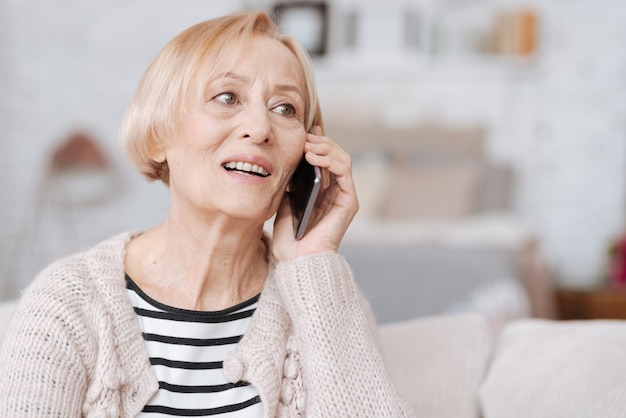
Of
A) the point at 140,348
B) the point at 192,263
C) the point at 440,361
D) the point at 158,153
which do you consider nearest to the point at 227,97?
the point at 158,153

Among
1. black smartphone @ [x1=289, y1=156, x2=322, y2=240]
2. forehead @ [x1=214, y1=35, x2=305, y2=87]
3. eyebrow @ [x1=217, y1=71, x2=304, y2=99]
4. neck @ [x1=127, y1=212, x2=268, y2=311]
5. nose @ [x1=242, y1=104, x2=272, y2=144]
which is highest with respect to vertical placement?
forehead @ [x1=214, y1=35, x2=305, y2=87]

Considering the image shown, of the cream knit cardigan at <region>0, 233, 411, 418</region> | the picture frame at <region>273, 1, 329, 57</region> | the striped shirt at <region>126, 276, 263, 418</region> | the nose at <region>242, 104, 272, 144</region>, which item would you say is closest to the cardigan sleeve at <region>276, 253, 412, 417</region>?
the cream knit cardigan at <region>0, 233, 411, 418</region>

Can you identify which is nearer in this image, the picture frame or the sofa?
the sofa

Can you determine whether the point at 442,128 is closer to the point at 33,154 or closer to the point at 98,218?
the point at 98,218

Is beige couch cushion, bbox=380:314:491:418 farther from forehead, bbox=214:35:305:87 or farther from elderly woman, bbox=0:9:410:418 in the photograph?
forehead, bbox=214:35:305:87

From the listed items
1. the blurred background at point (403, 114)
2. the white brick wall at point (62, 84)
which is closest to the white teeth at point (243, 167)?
the blurred background at point (403, 114)

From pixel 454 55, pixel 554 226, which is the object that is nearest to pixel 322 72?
pixel 454 55

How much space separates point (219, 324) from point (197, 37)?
464mm

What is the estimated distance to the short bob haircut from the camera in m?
1.27

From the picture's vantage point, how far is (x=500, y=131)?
4891 mm

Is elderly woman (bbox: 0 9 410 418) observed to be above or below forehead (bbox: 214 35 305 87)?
below

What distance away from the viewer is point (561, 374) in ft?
4.90

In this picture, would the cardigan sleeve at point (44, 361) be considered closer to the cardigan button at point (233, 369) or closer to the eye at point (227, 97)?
the cardigan button at point (233, 369)

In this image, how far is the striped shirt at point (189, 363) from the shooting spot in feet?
4.05
